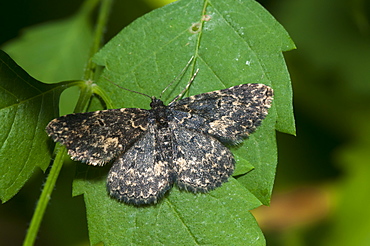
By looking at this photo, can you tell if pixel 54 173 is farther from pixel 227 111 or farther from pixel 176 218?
pixel 227 111

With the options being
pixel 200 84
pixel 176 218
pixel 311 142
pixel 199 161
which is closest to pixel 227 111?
pixel 200 84

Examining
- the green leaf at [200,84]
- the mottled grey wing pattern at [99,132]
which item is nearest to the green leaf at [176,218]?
the green leaf at [200,84]

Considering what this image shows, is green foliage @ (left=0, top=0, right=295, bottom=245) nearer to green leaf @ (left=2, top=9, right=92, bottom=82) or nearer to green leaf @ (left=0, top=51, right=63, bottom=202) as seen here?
green leaf @ (left=0, top=51, right=63, bottom=202)

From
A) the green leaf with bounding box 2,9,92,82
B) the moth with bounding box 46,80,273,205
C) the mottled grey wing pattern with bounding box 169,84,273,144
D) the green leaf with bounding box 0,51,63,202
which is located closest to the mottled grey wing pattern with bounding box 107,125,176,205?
the moth with bounding box 46,80,273,205

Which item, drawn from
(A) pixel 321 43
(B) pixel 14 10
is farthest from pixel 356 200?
(B) pixel 14 10

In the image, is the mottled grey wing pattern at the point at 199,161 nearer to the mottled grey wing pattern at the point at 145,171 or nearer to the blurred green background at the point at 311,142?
the mottled grey wing pattern at the point at 145,171

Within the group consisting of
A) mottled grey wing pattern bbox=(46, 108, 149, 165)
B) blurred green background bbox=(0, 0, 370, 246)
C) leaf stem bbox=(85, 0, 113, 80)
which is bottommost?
blurred green background bbox=(0, 0, 370, 246)

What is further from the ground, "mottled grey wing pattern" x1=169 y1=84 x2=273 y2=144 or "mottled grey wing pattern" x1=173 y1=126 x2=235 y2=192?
"mottled grey wing pattern" x1=169 y1=84 x2=273 y2=144

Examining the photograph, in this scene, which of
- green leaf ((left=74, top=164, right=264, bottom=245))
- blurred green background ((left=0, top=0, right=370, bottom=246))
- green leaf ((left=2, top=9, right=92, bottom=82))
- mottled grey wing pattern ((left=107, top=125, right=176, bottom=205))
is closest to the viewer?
green leaf ((left=74, top=164, right=264, bottom=245))
